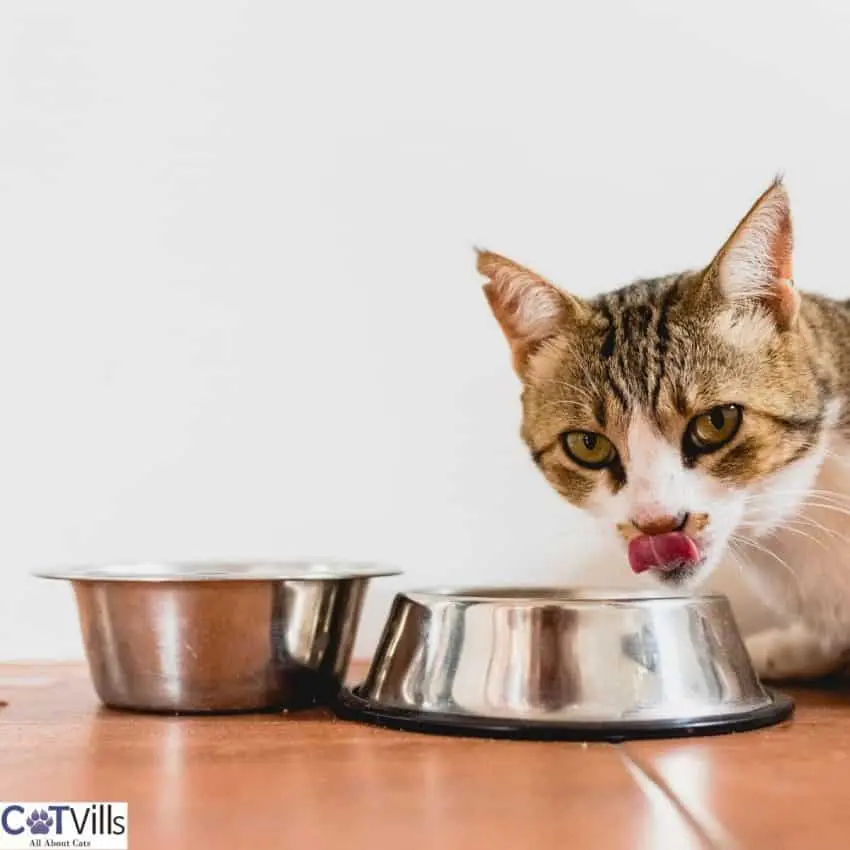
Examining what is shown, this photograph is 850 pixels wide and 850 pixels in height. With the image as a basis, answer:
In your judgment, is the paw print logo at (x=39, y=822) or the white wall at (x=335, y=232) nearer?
the paw print logo at (x=39, y=822)

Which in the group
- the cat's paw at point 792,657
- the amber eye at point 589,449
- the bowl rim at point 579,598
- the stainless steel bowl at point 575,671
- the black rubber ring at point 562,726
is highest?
the amber eye at point 589,449

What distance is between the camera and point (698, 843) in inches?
24.0

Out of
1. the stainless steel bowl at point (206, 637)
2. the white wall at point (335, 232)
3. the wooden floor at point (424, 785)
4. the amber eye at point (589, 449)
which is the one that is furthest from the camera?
the white wall at point (335, 232)

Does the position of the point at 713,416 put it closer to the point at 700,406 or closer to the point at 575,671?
the point at 700,406

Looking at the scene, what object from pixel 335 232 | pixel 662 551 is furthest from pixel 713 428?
pixel 335 232

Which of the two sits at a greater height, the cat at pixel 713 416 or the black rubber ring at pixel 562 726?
the cat at pixel 713 416

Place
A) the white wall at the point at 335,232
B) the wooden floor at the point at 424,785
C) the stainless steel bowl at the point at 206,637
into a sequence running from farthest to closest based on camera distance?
the white wall at the point at 335,232 → the stainless steel bowl at the point at 206,637 → the wooden floor at the point at 424,785

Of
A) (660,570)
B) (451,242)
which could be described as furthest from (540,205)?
(660,570)

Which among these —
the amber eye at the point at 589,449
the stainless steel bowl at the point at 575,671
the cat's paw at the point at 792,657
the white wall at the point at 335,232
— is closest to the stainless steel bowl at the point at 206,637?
the stainless steel bowl at the point at 575,671

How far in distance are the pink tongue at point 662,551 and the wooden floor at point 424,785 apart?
0.17 m

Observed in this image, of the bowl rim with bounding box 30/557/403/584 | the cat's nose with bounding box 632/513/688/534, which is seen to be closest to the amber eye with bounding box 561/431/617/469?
the cat's nose with bounding box 632/513/688/534

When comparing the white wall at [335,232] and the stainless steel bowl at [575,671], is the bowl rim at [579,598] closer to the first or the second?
the stainless steel bowl at [575,671]

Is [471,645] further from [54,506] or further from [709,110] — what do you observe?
[709,110]

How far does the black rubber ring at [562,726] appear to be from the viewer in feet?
2.86
